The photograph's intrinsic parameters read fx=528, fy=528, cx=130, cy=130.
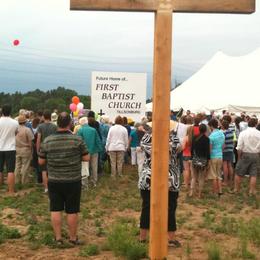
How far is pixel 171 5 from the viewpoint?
17.4 feet

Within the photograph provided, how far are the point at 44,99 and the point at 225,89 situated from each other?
19.7m

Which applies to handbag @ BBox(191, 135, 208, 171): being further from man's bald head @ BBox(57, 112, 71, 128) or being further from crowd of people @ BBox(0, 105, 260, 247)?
man's bald head @ BBox(57, 112, 71, 128)

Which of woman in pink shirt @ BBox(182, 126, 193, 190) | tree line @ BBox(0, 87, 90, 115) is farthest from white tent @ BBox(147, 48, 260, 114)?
woman in pink shirt @ BBox(182, 126, 193, 190)

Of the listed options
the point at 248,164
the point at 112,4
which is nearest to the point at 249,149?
the point at 248,164

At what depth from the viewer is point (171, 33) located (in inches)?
209

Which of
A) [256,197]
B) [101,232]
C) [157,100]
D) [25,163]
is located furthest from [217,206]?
[157,100]

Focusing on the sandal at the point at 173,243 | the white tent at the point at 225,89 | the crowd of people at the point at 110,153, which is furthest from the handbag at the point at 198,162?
the white tent at the point at 225,89

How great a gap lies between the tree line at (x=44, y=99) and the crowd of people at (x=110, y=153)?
54.3ft

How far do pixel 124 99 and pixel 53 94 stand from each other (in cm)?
2912

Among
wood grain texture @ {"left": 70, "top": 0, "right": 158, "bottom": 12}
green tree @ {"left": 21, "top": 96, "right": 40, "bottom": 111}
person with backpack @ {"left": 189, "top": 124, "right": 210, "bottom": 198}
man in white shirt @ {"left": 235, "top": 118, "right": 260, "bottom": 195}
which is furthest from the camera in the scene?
green tree @ {"left": 21, "top": 96, "right": 40, "bottom": 111}

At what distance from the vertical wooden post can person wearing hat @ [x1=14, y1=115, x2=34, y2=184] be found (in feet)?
22.9

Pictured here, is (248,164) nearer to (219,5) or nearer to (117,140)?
(117,140)

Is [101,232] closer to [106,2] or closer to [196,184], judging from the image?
[106,2]

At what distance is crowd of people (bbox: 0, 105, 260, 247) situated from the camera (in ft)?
22.1
